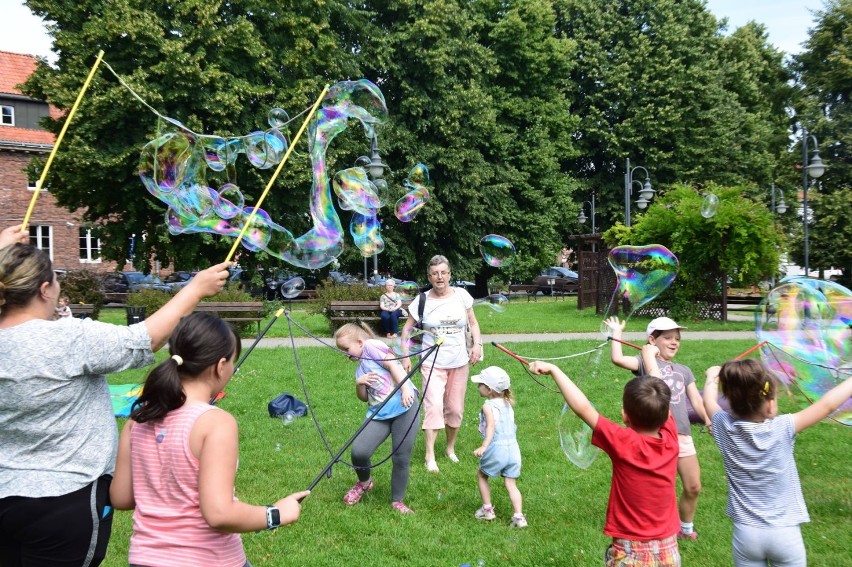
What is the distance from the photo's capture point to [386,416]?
5605mm

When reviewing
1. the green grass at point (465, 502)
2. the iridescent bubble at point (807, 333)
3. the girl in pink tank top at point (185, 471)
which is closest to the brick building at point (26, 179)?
the green grass at point (465, 502)

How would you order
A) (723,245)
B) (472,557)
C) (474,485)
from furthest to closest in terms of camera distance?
1. (723,245)
2. (474,485)
3. (472,557)

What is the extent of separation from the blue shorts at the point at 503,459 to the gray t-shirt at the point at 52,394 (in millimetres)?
3268

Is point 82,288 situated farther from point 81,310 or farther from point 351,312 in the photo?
point 351,312

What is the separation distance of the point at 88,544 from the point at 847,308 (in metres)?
5.25

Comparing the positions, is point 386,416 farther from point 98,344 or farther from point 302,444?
point 98,344

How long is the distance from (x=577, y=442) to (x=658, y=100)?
29717 millimetres

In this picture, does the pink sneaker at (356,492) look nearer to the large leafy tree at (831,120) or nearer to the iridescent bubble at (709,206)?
the iridescent bubble at (709,206)

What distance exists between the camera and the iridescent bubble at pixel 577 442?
16.0ft

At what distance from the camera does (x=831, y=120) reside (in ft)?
97.0

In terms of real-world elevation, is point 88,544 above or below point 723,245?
below

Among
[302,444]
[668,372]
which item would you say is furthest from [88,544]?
[302,444]

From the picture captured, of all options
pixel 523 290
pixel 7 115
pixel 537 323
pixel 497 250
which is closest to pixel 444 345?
pixel 497 250

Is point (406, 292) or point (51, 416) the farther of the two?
point (406, 292)
